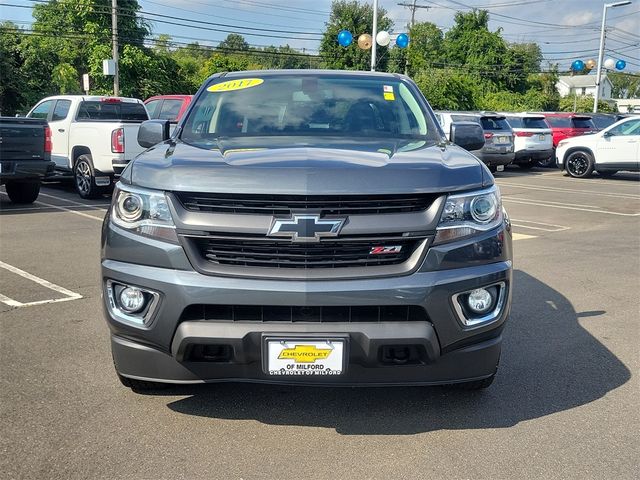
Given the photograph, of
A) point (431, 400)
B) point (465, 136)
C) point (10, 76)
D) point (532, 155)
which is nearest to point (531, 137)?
point (532, 155)

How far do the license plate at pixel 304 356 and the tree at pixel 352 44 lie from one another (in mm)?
54428

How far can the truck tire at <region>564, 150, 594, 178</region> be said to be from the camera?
766 inches

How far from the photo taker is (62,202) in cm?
1230

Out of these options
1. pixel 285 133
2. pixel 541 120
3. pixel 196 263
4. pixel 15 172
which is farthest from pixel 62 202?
pixel 541 120

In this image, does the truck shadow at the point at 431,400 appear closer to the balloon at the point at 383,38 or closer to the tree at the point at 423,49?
the balloon at the point at 383,38

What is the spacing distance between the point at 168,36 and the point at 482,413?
4980 cm

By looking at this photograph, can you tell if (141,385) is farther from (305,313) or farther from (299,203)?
(299,203)

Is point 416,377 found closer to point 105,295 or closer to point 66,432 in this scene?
point 105,295

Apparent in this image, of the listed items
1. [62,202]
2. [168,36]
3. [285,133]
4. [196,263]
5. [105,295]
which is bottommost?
[62,202]

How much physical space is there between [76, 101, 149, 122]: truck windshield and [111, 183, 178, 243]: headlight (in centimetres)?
1017

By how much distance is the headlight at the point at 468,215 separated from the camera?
311cm

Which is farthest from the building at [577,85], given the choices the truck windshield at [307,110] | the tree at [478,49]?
the truck windshield at [307,110]

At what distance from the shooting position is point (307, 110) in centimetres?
446

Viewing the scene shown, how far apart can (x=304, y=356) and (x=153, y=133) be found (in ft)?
7.87
